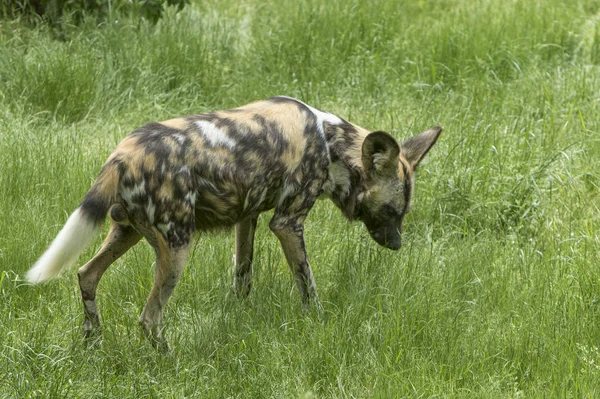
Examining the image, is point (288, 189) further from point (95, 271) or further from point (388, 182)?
point (95, 271)

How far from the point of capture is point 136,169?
12.1 ft

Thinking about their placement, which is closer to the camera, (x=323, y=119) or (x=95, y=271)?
(x=95, y=271)

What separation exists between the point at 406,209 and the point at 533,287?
26.7 inches

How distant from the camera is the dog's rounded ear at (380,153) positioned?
4143 millimetres

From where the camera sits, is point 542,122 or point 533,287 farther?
point 542,122

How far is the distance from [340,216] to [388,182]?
890 millimetres

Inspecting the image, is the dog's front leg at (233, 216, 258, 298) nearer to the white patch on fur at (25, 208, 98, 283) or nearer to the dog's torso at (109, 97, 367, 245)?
the dog's torso at (109, 97, 367, 245)

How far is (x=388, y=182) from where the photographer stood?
436 cm

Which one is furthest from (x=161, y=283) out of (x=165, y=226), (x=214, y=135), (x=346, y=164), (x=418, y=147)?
(x=418, y=147)

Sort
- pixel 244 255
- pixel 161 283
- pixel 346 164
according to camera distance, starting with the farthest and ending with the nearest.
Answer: pixel 244 255 → pixel 346 164 → pixel 161 283

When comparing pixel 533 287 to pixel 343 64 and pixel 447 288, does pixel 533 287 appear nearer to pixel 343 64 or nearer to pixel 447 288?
pixel 447 288

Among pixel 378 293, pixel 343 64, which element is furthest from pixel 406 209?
pixel 343 64

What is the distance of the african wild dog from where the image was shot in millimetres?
3707

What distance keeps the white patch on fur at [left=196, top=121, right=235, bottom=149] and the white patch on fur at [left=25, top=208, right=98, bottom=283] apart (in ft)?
2.02
